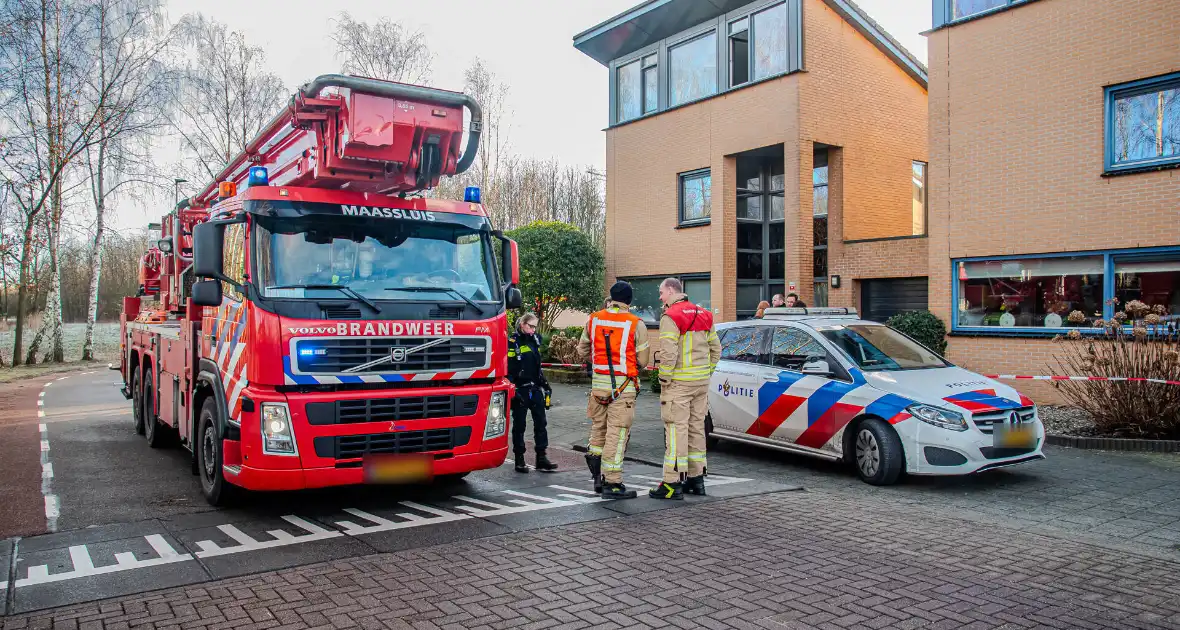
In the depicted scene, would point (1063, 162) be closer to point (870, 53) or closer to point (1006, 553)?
point (870, 53)

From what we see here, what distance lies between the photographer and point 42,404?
16.0 metres

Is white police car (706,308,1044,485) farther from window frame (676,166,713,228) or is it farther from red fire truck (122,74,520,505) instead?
window frame (676,166,713,228)

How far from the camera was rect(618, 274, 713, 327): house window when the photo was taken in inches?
741

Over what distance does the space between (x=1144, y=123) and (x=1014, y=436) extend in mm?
6662

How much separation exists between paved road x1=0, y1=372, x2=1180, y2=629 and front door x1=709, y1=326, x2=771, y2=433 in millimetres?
1093

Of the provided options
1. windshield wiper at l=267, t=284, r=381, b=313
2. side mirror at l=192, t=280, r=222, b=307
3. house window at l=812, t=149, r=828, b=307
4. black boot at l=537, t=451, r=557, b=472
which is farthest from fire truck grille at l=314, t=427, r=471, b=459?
house window at l=812, t=149, r=828, b=307

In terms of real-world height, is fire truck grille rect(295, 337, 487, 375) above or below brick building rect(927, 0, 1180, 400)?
below

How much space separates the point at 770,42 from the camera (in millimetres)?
17297

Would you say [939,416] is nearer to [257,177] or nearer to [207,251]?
[257,177]

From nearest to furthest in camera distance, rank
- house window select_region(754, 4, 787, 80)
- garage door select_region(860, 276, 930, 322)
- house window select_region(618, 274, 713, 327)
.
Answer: garage door select_region(860, 276, 930, 322)
house window select_region(754, 4, 787, 80)
house window select_region(618, 274, 713, 327)

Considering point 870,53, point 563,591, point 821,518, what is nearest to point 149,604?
point 563,591

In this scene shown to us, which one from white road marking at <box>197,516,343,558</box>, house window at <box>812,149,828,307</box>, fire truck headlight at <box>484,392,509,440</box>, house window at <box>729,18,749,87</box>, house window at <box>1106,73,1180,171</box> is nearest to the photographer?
white road marking at <box>197,516,343,558</box>

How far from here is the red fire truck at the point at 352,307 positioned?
6.18 meters

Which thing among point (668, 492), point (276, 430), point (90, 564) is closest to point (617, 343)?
point (668, 492)
